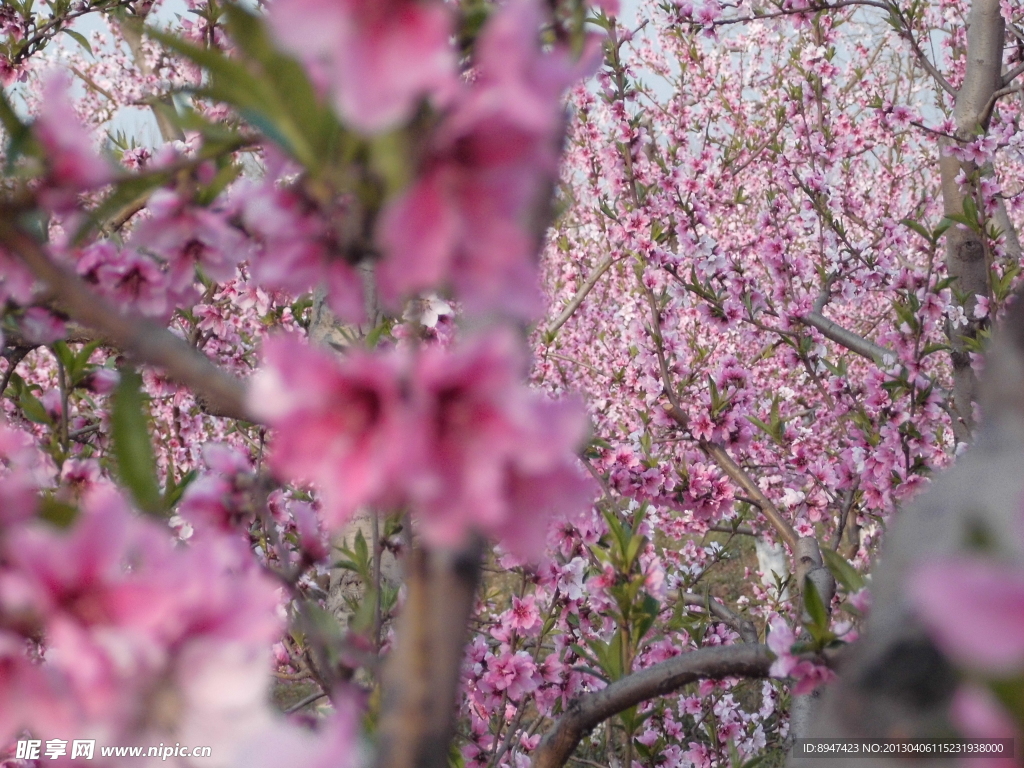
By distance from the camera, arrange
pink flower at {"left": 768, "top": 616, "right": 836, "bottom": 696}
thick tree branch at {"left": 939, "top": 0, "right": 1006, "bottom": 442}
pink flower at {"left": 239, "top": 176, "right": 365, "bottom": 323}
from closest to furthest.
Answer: pink flower at {"left": 239, "top": 176, "right": 365, "bottom": 323}, pink flower at {"left": 768, "top": 616, "right": 836, "bottom": 696}, thick tree branch at {"left": 939, "top": 0, "right": 1006, "bottom": 442}

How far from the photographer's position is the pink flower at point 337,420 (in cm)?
46

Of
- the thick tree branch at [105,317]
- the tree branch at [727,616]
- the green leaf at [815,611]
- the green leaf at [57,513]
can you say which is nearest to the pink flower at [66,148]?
the thick tree branch at [105,317]

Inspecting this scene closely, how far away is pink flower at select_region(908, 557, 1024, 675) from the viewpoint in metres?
0.34

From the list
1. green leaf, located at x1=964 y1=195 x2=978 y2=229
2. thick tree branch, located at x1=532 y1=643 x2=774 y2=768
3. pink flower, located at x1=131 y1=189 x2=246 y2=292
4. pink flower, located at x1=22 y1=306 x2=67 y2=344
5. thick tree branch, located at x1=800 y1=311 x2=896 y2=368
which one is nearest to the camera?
pink flower, located at x1=131 y1=189 x2=246 y2=292

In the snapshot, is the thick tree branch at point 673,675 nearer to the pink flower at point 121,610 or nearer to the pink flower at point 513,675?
the pink flower at point 513,675

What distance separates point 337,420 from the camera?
489mm

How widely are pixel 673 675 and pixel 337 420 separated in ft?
3.42

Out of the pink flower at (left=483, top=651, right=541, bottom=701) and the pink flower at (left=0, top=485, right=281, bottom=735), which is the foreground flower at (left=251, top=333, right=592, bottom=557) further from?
the pink flower at (left=483, top=651, right=541, bottom=701)

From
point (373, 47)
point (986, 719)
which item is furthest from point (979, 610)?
point (373, 47)

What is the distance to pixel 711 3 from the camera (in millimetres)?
4301

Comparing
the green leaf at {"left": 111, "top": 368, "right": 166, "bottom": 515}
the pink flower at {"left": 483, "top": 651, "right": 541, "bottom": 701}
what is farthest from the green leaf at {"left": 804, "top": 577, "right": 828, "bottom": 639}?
the pink flower at {"left": 483, "top": 651, "right": 541, "bottom": 701}

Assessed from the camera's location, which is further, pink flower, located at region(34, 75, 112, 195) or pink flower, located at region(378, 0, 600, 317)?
pink flower, located at region(34, 75, 112, 195)

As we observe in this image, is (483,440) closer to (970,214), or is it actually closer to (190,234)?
(190,234)

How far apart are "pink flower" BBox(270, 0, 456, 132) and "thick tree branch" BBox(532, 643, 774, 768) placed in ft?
3.64
